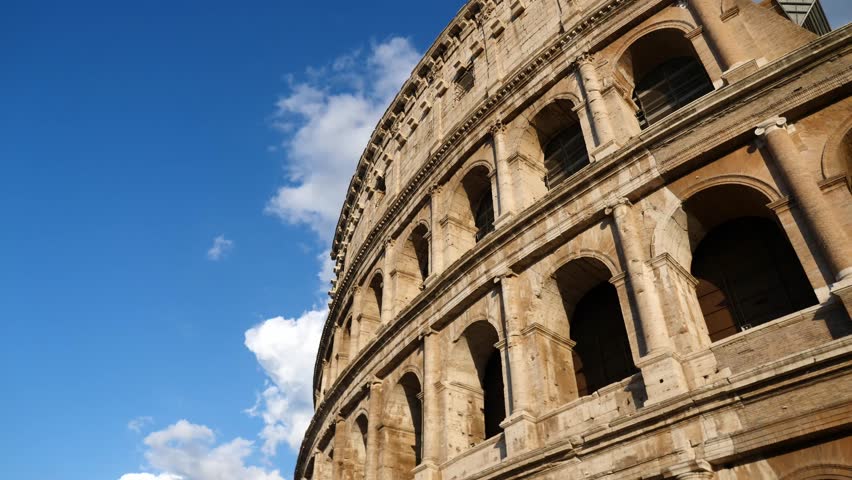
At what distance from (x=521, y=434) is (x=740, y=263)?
4.35 meters

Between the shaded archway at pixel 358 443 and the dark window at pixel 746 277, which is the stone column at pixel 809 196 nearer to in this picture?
the dark window at pixel 746 277

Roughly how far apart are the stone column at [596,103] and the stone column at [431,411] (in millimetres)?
5160

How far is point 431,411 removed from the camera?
1230 cm

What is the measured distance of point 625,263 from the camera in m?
9.89

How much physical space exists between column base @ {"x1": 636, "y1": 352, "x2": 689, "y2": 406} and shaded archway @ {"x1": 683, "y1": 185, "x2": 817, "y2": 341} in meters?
1.36

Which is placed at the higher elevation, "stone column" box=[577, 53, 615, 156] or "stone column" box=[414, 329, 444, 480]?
"stone column" box=[577, 53, 615, 156]

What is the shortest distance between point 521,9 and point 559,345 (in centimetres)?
1006

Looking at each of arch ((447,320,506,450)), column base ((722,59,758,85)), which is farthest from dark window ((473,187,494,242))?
column base ((722,59,758,85))

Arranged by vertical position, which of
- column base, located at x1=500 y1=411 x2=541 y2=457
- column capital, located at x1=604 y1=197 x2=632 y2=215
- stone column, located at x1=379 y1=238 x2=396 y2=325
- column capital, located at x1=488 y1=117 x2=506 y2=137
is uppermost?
column capital, located at x1=488 y1=117 x2=506 y2=137

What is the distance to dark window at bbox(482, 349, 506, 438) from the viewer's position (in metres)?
12.5

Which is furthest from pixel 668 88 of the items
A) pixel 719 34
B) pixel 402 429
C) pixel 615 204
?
pixel 402 429

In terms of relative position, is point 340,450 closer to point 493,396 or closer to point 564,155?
point 493,396

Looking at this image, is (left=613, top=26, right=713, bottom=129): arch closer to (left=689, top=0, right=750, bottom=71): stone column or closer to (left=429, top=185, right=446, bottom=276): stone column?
(left=689, top=0, right=750, bottom=71): stone column

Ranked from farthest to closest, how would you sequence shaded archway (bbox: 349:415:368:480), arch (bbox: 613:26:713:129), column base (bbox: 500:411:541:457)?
shaded archway (bbox: 349:415:368:480)
arch (bbox: 613:26:713:129)
column base (bbox: 500:411:541:457)
